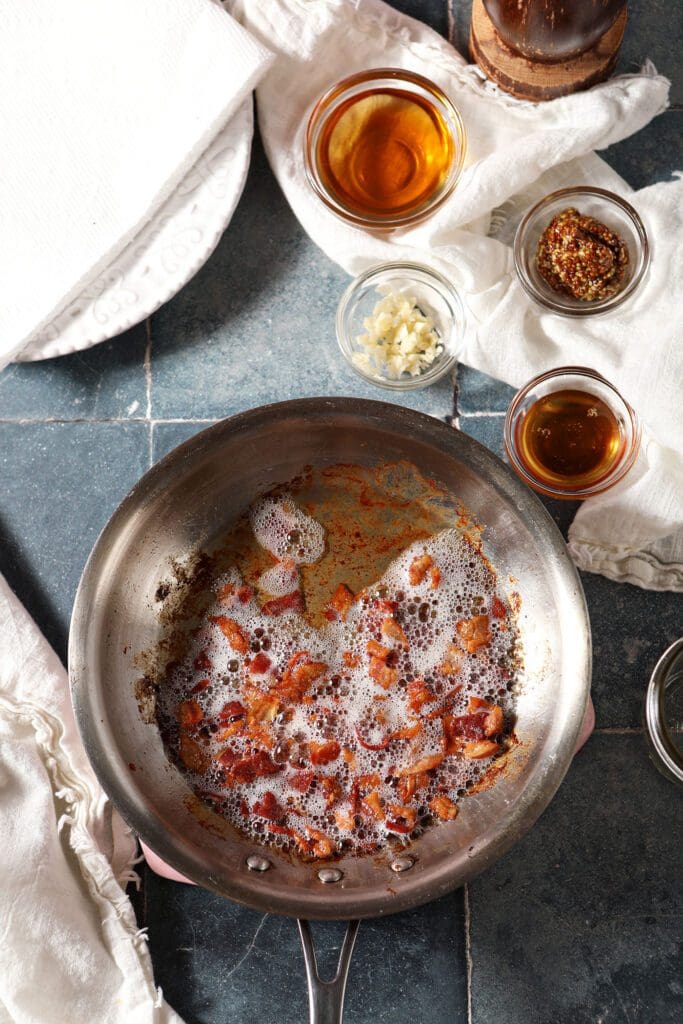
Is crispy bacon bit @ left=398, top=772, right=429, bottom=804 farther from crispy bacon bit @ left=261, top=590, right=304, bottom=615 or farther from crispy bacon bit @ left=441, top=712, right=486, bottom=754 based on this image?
crispy bacon bit @ left=261, top=590, right=304, bottom=615

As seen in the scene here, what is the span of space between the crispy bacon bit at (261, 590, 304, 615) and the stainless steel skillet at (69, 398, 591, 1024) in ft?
0.37

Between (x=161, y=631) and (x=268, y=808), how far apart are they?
8.3 inches

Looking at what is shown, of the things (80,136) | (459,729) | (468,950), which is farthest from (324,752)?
(80,136)

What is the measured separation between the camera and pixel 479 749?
2.99 feet

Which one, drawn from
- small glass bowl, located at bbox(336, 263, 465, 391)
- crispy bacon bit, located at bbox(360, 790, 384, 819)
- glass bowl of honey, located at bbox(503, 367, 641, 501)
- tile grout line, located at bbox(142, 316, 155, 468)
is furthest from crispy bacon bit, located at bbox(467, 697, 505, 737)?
tile grout line, located at bbox(142, 316, 155, 468)

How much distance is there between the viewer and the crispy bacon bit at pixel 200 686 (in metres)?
0.96

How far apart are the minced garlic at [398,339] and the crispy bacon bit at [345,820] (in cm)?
46

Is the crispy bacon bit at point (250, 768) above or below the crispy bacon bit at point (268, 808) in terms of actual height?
above

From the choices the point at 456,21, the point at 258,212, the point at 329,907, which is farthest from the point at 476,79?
the point at 329,907

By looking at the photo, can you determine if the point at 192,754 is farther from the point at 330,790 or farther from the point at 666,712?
the point at 666,712

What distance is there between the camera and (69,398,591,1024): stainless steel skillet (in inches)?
32.3

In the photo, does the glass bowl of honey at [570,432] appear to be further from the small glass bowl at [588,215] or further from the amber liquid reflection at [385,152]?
the amber liquid reflection at [385,152]

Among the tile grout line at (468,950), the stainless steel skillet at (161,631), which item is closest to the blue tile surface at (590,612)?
the tile grout line at (468,950)

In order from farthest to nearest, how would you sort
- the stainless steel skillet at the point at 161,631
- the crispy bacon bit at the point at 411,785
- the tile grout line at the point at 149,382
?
the tile grout line at the point at 149,382
the crispy bacon bit at the point at 411,785
the stainless steel skillet at the point at 161,631
